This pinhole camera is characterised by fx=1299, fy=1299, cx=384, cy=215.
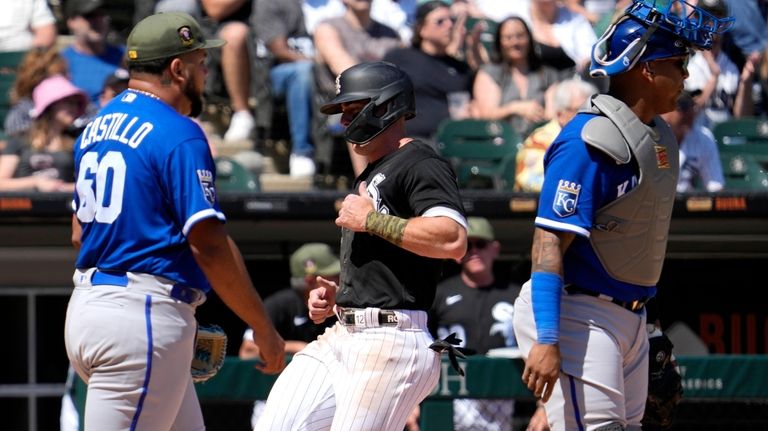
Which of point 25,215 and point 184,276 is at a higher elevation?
point 184,276

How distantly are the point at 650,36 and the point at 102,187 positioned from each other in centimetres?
159

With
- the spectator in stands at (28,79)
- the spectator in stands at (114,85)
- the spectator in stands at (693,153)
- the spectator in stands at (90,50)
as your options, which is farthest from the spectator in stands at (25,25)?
the spectator in stands at (693,153)

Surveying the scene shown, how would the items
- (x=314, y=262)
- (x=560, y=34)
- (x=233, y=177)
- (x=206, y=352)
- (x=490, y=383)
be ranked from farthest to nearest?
1. (x=560, y=34)
2. (x=233, y=177)
3. (x=314, y=262)
4. (x=490, y=383)
5. (x=206, y=352)

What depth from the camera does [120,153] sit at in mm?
3627

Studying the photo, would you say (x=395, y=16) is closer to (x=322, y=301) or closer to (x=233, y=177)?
(x=233, y=177)

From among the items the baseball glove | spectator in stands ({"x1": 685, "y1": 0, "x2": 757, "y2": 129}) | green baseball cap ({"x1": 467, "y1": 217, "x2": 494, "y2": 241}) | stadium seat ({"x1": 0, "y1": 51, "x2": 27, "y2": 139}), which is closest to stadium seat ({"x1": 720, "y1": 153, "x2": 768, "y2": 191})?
spectator in stands ({"x1": 685, "y1": 0, "x2": 757, "y2": 129})

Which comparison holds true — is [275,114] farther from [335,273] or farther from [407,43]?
[335,273]

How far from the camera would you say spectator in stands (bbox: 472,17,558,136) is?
802 centimetres

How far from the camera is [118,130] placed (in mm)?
3660

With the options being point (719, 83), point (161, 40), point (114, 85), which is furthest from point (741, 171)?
point (161, 40)

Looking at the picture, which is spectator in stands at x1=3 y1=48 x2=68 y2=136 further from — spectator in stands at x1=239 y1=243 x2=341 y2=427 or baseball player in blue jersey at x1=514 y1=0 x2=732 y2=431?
baseball player in blue jersey at x1=514 y1=0 x2=732 y2=431

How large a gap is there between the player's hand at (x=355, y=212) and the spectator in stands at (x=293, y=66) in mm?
4296

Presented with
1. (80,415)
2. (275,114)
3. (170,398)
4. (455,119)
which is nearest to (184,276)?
(170,398)

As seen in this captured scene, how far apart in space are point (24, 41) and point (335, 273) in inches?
132
